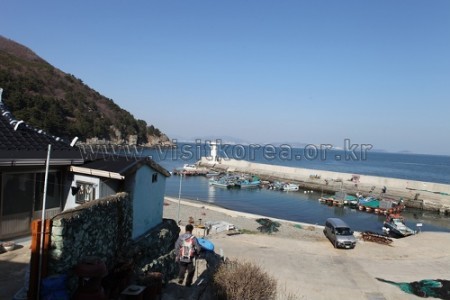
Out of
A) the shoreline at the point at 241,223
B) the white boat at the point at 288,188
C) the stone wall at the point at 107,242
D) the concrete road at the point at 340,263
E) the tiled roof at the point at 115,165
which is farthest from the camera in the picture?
the white boat at the point at 288,188

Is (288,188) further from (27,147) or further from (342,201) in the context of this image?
(27,147)

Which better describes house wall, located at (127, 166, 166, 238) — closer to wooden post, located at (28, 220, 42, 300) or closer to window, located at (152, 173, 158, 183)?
window, located at (152, 173, 158, 183)

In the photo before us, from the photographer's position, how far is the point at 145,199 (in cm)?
1228

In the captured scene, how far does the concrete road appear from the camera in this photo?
14.1 metres

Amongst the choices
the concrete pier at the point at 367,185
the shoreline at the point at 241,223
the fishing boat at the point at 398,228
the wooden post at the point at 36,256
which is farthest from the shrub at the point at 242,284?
the concrete pier at the point at 367,185

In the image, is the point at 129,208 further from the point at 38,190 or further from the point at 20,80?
the point at 20,80

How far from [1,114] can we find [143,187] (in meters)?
4.95

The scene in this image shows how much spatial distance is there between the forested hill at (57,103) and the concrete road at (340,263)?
2687 inches

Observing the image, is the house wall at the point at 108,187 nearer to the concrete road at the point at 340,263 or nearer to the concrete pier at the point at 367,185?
the concrete road at the point at 340,263

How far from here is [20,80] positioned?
92500mm

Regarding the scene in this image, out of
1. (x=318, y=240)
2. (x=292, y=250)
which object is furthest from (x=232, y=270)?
(x=318, y=240)

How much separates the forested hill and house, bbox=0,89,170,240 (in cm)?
7077

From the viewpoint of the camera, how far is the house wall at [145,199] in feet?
37.9

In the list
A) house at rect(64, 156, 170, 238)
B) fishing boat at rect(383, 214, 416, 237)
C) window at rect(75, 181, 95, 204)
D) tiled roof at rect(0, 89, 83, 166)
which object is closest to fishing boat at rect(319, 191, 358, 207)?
fishing boat at rect(383, 214, 416, 237)
